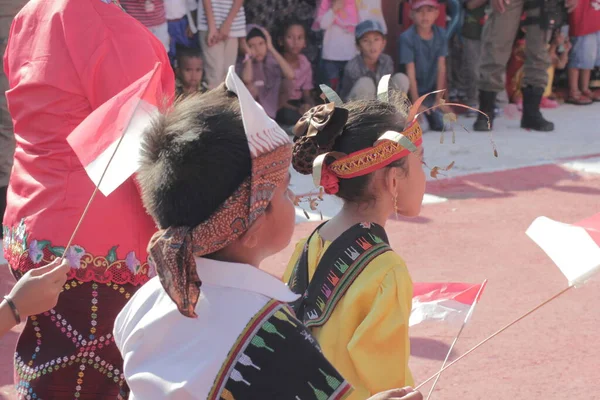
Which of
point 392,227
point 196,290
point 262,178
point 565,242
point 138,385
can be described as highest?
point 262,178

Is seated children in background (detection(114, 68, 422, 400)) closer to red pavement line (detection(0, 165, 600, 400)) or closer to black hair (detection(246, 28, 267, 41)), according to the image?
red pavement line (detection(0, 165, 600, 400))

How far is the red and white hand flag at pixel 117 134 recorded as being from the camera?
2.12 meters

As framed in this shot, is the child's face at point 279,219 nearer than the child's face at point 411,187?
Yes

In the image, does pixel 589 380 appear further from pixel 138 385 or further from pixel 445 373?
pixel 138 385

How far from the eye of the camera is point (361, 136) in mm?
2709

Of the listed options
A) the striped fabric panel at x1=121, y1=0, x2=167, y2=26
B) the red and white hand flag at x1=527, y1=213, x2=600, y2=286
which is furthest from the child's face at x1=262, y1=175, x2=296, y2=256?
the striped fabric panel at x1=121, y1=0, x2=167, y2=26

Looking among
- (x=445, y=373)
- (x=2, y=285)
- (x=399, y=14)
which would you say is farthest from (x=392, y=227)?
(x=399, y=14)

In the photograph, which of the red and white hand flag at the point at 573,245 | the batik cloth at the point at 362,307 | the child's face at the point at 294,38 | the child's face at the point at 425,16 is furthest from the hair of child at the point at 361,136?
the child's face at the point at 425,16

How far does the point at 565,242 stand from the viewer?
8.15 ft

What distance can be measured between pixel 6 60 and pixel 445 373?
2.38 meters

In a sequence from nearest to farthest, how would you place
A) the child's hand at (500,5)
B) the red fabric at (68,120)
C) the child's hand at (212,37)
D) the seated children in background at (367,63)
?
the red fabric at (68,120), the child's hand at (212,37), the seated children in background at (367,63), the child's hand at (500,5)

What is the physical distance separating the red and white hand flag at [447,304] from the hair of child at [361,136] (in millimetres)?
358

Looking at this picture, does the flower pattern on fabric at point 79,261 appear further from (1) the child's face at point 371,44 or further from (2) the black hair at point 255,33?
(1) the child's face at point 371,44

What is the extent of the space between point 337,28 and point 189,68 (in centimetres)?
192
